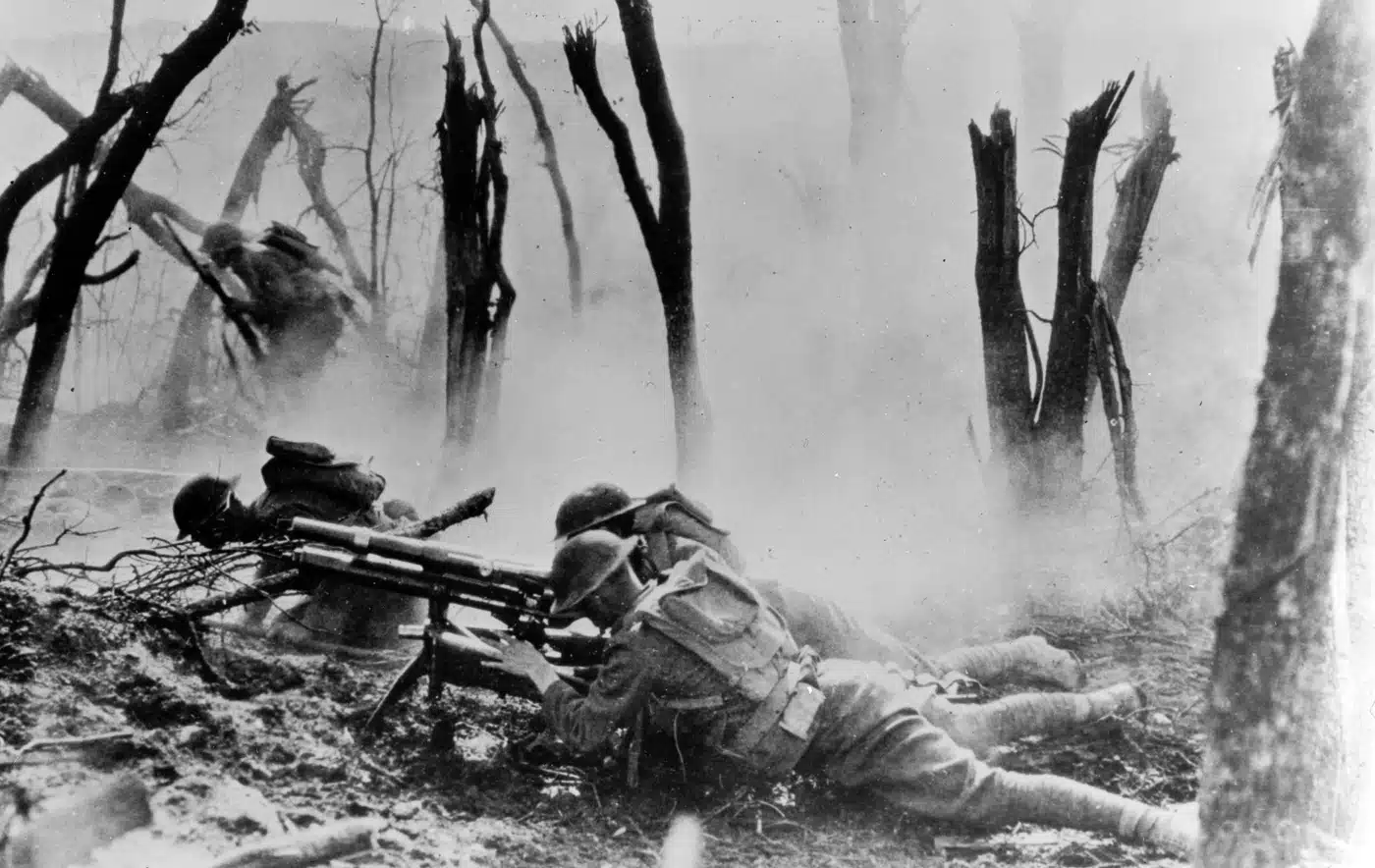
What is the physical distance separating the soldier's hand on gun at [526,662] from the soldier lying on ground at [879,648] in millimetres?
493

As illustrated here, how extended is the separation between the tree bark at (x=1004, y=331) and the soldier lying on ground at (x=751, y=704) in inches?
131

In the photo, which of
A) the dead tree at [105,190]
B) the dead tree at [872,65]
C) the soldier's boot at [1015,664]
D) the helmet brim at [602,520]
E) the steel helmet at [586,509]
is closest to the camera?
the helmet brim at [602,520]

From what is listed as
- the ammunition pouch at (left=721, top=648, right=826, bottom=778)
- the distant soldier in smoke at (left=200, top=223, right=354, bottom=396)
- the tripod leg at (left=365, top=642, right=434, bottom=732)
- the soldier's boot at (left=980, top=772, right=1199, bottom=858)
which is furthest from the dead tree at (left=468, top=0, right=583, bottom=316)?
the soldier's boot at (left=980, top=772, right=1199, bottom=858)

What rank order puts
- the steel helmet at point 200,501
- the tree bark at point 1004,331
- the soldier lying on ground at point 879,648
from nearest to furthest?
the soldier lying on ground at point 879,648 < the steel helmet at point 200,501 < the tree bark at point 1004,331

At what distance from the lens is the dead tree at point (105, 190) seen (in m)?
7.31

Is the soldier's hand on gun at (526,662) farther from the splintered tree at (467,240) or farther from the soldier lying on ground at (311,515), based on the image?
the splintered tree at (467,240)

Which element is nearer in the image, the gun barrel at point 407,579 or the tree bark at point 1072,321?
the gun barrel at point 407,579

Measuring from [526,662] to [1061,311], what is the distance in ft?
15.0

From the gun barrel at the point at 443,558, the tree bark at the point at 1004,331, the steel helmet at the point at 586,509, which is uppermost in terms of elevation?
the tree bark at the point at 1004,331

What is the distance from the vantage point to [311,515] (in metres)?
5.18

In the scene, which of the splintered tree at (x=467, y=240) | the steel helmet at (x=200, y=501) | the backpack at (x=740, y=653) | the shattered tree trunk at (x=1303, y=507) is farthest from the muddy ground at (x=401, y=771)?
the splintered tree at (x=467, y=240)

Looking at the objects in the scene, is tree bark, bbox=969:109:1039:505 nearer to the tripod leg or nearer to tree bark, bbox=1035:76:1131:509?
tree bark, bbox=1035:76:1131:509

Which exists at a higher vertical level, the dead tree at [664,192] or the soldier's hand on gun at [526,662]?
the dead tree at [664,192]

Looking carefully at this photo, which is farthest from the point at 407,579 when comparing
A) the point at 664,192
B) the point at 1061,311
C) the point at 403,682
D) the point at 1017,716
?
the point at 1061,311
